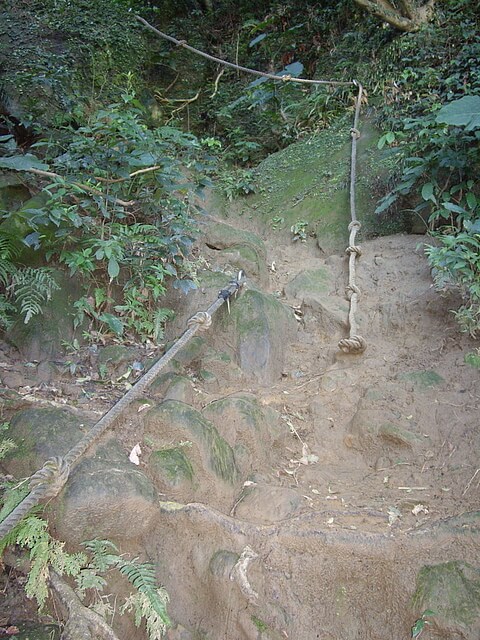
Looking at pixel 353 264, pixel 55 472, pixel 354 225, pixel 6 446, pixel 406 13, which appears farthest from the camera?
Answer: pixel 406 13

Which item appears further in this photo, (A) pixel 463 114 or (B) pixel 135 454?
(A) pixel 463 114

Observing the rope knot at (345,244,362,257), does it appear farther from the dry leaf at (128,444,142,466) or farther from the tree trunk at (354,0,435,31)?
the tree trunk at (354,0,435,31)

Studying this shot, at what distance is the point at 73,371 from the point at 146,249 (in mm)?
1097

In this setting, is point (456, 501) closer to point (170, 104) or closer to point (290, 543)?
point (290, 543)

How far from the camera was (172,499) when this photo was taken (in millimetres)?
2701

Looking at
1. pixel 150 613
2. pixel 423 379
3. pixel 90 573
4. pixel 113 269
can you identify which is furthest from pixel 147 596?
pixel 423 379

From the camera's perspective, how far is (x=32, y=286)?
350cm

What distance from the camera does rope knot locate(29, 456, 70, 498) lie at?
87.4 inches

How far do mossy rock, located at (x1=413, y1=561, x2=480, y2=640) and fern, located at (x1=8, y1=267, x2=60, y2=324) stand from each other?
277 centimetres

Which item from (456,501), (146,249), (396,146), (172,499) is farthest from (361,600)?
(396,146)

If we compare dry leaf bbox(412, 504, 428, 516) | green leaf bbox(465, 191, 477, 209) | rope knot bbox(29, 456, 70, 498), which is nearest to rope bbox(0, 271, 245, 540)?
rope knot bbox(29, 456, 70, 498)

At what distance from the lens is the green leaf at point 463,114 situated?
3.80 meters

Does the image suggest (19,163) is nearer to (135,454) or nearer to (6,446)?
(6,446)

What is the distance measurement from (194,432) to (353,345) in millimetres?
1651
